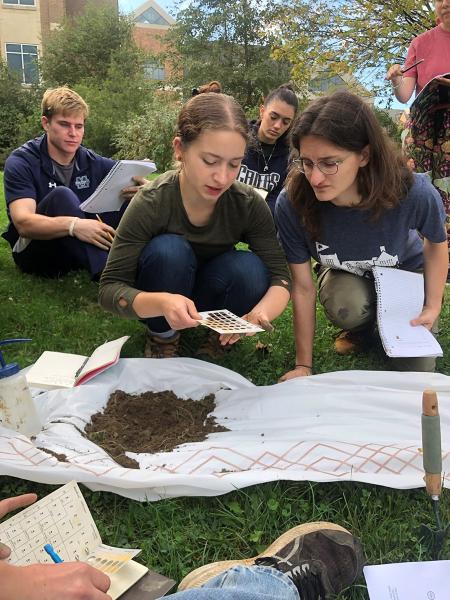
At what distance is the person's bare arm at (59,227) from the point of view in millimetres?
2734

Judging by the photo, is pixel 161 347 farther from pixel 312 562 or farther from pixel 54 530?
pixel 312 562

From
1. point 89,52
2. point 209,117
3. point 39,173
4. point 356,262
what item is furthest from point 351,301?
point 89,52

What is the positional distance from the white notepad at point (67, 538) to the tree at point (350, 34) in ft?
29.3

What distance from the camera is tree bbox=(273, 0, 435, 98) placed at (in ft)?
29.0

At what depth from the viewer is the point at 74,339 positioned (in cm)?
252

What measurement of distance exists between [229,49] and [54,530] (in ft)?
71.7

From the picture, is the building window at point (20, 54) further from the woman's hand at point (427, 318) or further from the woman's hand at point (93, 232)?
the woman's hand at point (427, 318)

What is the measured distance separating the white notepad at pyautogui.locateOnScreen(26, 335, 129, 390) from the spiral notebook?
979mm

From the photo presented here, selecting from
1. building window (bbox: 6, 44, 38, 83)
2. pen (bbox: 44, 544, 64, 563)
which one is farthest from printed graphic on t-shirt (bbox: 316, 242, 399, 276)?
building window (bbox: 6, 44, 38, 83)

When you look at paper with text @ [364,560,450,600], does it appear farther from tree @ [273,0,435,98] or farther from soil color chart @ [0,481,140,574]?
tree @ [273,0,435,98]

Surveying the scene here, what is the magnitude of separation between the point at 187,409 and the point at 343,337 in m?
0.92

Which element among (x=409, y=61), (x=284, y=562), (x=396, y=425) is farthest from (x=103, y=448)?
(x=409, y=61)

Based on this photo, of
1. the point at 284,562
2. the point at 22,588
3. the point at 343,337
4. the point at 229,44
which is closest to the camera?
the point at 22,588

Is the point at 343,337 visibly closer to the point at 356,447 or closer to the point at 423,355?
the point at 423,355
